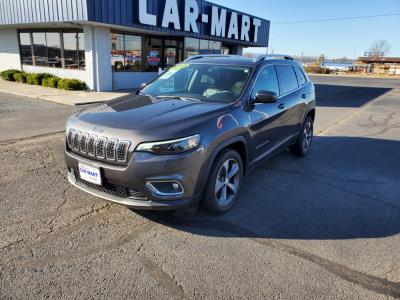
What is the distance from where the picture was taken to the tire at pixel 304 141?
6184 millimetres

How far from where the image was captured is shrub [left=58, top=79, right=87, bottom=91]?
15.4 m

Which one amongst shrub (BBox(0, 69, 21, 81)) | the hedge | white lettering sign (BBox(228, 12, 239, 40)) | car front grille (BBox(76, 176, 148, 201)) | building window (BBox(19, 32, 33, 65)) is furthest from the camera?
white lettering sign (BBox(228, 12, 239, 40))

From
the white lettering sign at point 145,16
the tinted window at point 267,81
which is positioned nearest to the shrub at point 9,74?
the white lettering sign at point 145,16

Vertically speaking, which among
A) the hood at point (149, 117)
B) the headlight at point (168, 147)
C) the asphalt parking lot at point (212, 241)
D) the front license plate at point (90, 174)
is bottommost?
the asphalt parking lot at point (212, 241)

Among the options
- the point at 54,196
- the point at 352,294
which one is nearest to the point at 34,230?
the point at 54,196

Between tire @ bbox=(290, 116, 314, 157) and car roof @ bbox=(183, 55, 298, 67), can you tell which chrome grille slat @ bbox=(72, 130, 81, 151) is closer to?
car roof @ bbox=(183, 55, 298, 67)

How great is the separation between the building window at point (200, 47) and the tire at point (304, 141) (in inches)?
554

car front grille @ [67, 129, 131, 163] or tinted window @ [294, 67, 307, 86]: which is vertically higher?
tinted window @ [294, 67, 307, 86]

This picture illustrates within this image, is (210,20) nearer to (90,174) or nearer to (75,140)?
(75,140)

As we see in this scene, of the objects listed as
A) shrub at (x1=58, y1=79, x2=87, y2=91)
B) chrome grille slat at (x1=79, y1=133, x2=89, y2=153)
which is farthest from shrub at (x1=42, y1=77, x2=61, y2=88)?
chrome grille slat at (x1=79, y1=133, x2=89, y2=153)

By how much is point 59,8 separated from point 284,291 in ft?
48.0

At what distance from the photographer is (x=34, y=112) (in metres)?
9.95

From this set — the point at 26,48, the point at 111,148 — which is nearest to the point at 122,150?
the point at 111,148

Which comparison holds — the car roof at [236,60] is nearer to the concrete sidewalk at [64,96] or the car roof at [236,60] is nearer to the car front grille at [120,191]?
the car front grille at [120,191]
